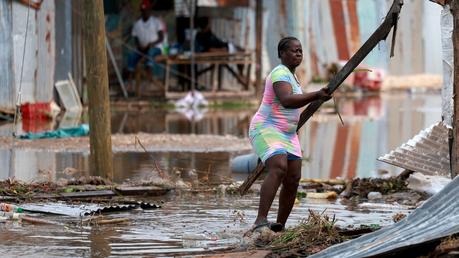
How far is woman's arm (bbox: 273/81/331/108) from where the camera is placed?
696 cm

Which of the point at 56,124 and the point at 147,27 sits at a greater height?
the point at 147,27

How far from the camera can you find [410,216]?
19.0ft

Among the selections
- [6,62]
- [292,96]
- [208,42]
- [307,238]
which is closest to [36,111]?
[6,62]

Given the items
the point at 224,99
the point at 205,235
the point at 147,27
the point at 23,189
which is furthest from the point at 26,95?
the point at 205,235

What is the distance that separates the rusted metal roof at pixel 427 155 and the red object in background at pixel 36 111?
11.0m

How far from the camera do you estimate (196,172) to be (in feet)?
38.2

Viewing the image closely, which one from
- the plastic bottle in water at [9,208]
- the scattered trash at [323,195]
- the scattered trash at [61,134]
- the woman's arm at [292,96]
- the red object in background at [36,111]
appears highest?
the woman's arm at [292,96]

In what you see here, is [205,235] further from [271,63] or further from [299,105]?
[271,63]

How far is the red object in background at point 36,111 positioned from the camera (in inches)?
773

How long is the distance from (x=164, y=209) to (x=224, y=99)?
695 inches

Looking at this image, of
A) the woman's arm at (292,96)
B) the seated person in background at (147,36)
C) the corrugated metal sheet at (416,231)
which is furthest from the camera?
the seated person in background at (147,36)

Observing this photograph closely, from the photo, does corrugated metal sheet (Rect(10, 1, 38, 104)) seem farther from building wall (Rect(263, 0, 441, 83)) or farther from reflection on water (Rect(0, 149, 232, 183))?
building wall (Rect(263, 0, 441, 83))

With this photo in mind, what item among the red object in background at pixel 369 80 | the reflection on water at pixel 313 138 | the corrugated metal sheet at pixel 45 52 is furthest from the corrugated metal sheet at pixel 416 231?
the red object in background at pixel 369 80

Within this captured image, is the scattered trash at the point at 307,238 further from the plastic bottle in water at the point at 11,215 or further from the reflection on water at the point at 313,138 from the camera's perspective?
the reflection on water at the point at 313,138
